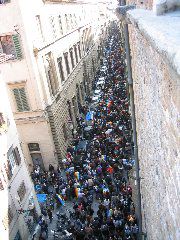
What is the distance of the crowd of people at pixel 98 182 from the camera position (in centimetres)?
1492

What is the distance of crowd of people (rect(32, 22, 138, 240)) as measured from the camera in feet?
49.0

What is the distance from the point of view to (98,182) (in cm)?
1770

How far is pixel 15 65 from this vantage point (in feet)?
64.6

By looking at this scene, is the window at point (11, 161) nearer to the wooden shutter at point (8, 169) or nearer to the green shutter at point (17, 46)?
the wooden shutter at point (8, 169)

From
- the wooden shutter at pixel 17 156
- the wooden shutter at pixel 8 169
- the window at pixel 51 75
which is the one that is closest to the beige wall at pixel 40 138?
the window at pixel 51 75

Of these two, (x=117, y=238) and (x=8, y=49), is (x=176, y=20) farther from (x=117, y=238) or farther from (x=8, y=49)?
(x=8, y=49)

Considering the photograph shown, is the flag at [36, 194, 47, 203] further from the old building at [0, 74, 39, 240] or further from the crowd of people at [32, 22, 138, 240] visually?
the old building at [0, 74, 39, 240]

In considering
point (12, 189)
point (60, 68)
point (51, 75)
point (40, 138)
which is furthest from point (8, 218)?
point (60, 68)

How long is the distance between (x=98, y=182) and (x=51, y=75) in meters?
9.18

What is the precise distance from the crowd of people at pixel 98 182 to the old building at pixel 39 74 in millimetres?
1587

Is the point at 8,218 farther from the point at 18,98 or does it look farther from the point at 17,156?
the point at 18,98

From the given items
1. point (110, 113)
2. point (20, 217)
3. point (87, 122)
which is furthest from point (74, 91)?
point (20, 217)

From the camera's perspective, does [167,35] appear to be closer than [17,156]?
Yes

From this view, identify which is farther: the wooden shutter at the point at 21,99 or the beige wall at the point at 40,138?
the beige wall at the point at 40,138
